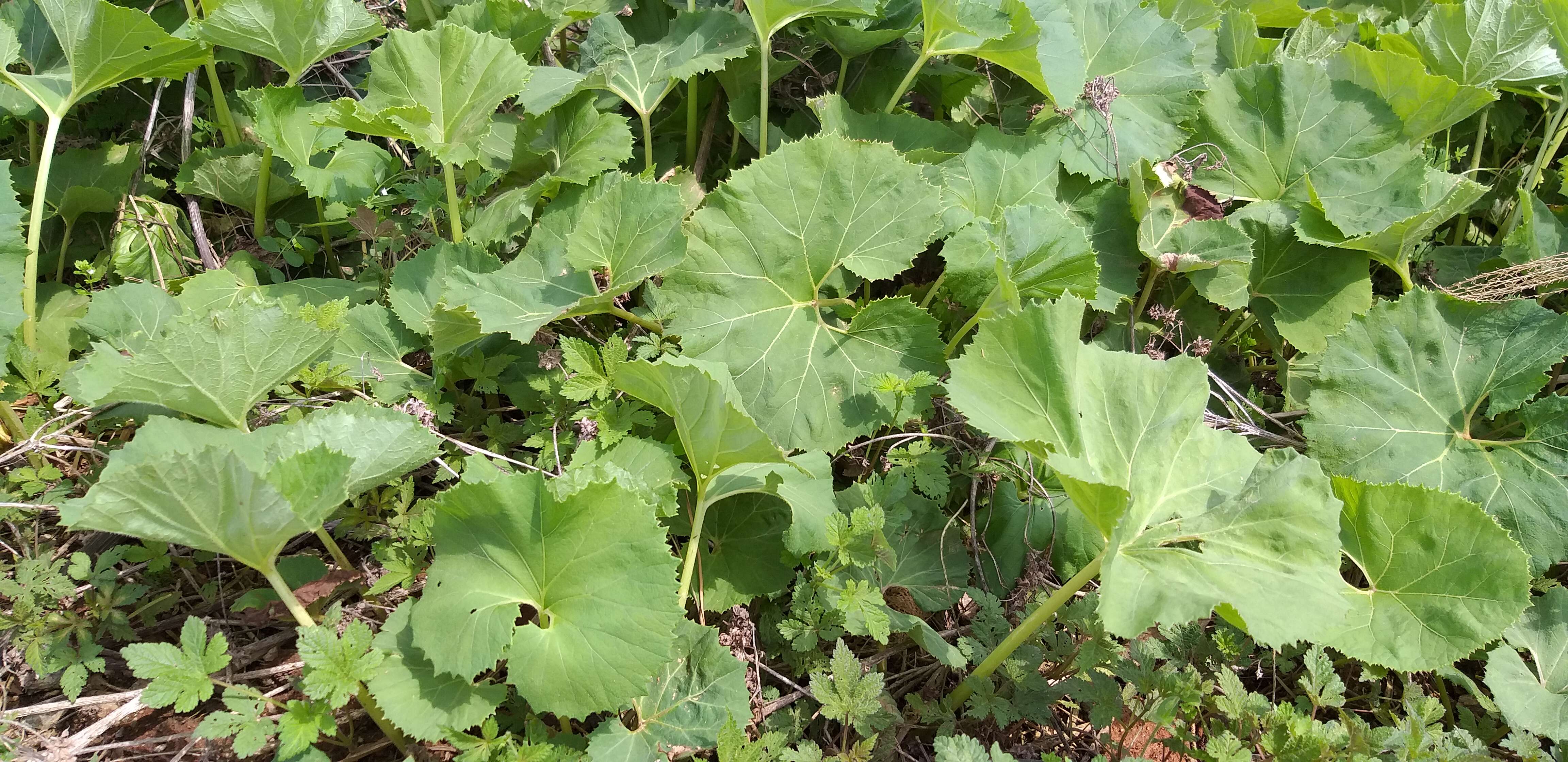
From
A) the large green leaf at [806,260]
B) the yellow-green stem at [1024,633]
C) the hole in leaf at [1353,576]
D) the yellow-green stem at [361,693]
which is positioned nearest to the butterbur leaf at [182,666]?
the yellow-green stem at [361,693]

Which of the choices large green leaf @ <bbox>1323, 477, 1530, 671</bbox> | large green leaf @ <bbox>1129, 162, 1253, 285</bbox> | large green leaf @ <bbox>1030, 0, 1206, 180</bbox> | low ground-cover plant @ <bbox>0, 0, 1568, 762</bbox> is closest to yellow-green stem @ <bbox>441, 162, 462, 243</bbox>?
low ground-cover plant @ <bbox>0, 0, 1568, 762</bbox>

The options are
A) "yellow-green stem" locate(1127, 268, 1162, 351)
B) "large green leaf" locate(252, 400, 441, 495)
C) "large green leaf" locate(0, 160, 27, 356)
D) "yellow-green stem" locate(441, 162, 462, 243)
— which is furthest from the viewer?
"yellow-green stem" locate(1127, 268, 1162, 351)

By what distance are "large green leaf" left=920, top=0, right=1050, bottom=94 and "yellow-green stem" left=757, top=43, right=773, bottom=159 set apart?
446mm

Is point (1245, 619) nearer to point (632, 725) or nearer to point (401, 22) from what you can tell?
point (632, 725)

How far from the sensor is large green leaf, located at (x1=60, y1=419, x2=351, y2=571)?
1.63 metres

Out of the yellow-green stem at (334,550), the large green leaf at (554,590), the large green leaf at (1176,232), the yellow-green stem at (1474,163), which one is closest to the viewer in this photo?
the large green leaf at (554,590)

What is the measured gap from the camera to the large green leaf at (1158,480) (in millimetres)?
1698

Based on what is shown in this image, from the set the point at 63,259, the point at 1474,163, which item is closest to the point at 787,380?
the point at 63,259

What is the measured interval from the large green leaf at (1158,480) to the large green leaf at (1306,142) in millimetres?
1104

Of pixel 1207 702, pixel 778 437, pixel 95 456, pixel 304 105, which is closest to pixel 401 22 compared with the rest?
pixel 304 105

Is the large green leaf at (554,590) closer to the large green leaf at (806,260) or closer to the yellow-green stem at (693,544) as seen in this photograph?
the yellow-green stem at (693,544)

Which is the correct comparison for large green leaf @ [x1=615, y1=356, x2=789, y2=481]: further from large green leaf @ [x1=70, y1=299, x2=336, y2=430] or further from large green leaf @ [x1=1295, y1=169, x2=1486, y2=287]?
large green leaf @ [x1=1295, y1=169, x2=1486, y2=287]

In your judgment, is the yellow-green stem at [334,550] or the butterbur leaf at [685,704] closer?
the butterbur leaf at [685,704]

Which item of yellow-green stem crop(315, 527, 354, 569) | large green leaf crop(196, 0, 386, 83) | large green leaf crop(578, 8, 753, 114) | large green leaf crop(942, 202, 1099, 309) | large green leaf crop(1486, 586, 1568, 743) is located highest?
large green leaf crop(196, 0, 386, 83)
